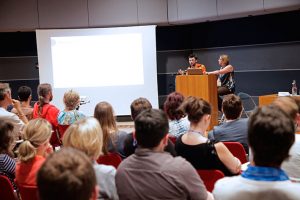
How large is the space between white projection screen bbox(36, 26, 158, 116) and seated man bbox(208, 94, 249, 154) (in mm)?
5261

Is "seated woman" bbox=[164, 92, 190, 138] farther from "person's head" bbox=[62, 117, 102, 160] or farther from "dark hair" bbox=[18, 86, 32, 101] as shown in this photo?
"dark hair" bbox=[18, 86, 32, 101]

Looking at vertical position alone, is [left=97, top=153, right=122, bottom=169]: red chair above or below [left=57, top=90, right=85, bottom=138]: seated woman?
below

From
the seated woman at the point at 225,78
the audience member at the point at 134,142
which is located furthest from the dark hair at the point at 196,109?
the seated woman at the point at 225,78

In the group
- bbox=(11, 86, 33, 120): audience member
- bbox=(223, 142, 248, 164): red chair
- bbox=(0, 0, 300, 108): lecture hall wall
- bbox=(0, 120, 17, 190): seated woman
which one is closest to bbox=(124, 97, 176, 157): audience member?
bbox=(223, 142, 248, 164): red chair

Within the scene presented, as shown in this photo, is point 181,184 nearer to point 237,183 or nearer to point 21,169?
point 237,183

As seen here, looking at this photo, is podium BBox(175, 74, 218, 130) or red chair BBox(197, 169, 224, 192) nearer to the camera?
red chair BBox(197, 169, 224, 192)

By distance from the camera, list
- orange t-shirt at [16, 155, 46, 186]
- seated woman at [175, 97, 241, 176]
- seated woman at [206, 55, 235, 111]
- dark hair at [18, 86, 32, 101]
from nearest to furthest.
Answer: orange t-shirt at [16, 155, 46, 186] → seated woman at [175, 97, 241, 176] → dark hair at [18, 86, 32, 101] → seated woman at [206, 55, 235, 111]

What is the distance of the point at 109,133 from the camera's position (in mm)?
3238

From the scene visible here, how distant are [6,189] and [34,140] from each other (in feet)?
1.16

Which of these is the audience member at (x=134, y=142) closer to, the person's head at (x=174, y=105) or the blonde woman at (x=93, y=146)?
the person's head at (x=174, y=105)

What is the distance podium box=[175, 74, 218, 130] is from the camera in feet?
22.6

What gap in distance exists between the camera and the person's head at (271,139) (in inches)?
56.5

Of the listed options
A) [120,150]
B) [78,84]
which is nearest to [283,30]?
[78,84]

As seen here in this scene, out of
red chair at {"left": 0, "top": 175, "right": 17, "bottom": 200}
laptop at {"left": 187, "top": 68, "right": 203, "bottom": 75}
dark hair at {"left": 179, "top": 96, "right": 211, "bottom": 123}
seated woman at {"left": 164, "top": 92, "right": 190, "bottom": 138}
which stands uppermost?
laptop at {"left": 187, "top": 68, "right": 203, "bottom": 75}
